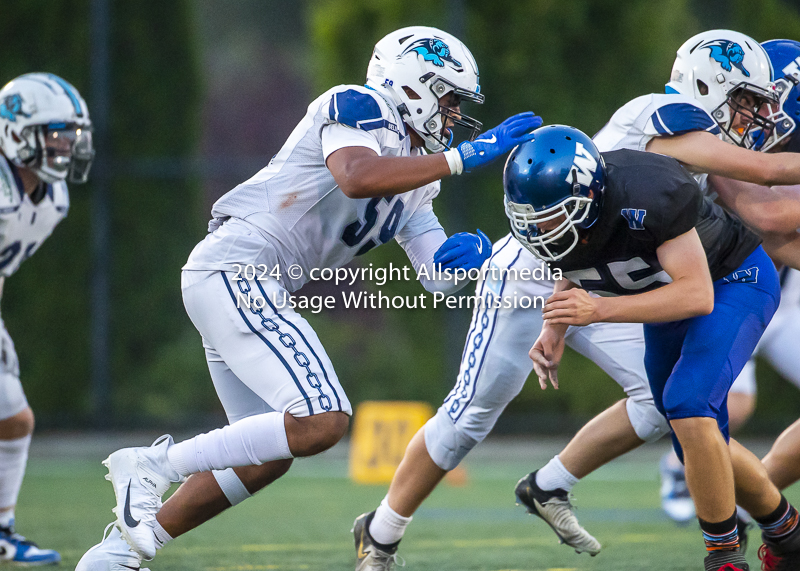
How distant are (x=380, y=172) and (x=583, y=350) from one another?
4.14ft

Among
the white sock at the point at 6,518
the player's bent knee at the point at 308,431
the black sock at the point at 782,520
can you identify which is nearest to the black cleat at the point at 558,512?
the black sock at the point at 782,520

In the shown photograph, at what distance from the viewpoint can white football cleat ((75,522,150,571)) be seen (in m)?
3.05

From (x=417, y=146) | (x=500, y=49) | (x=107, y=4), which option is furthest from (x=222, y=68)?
(x=417, y=146)

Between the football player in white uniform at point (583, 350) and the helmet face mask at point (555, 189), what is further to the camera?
the football player in white uniform at point (583, 350)

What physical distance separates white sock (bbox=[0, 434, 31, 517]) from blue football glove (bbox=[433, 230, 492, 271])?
2.04 meters

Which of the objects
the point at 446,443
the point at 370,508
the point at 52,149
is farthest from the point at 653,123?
the point at 370,508

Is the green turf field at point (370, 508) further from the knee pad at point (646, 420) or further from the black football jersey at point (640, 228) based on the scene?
the black football jersey at point (640, 228)

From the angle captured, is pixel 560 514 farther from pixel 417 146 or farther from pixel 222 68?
pixel 222 68

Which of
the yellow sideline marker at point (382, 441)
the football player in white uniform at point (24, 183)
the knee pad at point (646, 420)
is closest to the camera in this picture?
the knee pad at point (646, 420)

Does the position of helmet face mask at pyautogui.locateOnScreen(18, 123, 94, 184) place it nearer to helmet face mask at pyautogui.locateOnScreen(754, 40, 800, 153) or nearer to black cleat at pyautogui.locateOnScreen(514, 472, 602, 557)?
black cleat at pyautogui.locateOnScreen(514, 472, 602, 557)

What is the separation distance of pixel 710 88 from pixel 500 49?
539 centimetres

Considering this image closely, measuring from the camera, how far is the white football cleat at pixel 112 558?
120 inches

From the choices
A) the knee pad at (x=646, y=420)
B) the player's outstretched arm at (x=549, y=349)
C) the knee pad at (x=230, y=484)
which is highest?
the player's outstretched arm at (x=549, y=349)

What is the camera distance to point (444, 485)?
6738 mm
